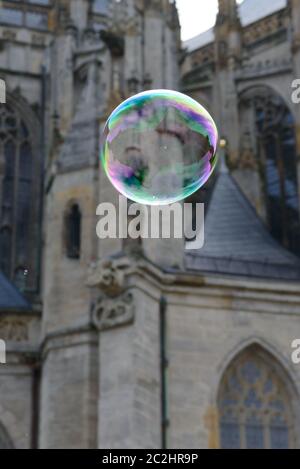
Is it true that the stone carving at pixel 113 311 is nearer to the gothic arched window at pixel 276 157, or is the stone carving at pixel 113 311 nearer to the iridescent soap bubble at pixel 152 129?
the iridescent soap bubble at pixel 152 129

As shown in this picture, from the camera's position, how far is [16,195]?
25297 mm

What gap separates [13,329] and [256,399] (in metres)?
4.12

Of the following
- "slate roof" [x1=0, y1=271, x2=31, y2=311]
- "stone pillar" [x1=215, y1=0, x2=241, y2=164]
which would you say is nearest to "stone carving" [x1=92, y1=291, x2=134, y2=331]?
"slate roof" [x1=0, y1=271, x2=31, y2=311]

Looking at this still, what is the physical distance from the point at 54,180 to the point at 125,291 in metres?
3.36

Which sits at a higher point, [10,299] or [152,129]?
[10,299]

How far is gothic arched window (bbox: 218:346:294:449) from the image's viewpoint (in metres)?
16.6

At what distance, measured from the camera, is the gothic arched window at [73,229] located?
18.3 metres

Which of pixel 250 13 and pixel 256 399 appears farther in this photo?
pixel 250 13

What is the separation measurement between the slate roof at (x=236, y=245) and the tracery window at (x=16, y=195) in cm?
576

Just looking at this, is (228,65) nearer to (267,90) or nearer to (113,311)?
(267,90)

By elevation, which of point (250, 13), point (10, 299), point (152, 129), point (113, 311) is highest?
point (250, 13)

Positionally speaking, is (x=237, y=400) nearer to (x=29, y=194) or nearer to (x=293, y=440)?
(x=293, y=440)

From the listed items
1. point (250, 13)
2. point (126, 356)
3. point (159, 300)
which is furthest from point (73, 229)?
point (250, 13)

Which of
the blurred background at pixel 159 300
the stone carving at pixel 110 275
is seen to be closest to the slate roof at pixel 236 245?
the blurred background at pixel 159 300
